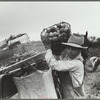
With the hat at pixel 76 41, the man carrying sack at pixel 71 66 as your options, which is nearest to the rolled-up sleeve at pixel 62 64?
the man carrying sack at pixel 71 66

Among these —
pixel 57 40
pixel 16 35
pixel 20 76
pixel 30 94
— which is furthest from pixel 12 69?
pixel 16 35

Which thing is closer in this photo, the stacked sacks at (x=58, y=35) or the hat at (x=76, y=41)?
the hat at (x=76, y=41)

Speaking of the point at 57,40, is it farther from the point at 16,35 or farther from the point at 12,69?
the point at 16,35

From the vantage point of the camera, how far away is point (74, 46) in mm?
4316

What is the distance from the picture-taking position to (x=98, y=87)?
9.42 meters

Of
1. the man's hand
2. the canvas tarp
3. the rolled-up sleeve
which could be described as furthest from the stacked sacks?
the canvas tarp

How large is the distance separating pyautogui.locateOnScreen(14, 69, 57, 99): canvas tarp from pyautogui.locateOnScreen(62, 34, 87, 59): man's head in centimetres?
41

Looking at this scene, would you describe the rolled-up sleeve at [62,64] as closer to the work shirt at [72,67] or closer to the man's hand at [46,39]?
the work shirt at [72,67]

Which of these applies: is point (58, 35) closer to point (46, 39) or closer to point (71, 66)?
point (46, 39)

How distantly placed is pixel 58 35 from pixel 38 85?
33.6 inches

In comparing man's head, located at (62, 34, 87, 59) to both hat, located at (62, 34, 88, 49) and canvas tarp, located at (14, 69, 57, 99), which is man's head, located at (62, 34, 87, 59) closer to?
hat, located at (62, 34, 88, 49)

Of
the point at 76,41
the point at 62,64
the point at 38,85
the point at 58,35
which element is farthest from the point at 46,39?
the point at 38,85

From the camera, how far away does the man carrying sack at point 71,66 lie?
4.19 meters

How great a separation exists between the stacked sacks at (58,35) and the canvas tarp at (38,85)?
38 cm
